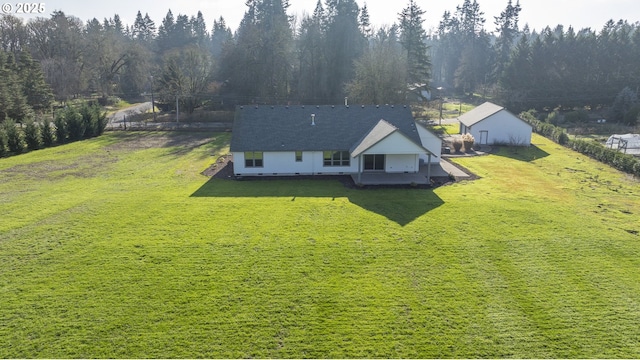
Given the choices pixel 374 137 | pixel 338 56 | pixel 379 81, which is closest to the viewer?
pixel 374 137

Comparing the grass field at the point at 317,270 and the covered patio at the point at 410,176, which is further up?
the covered patio at the point at 410,176

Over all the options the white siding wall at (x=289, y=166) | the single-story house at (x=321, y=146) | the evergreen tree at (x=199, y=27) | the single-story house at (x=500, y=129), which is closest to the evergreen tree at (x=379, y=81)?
the single-story house at (x=500, y=129)

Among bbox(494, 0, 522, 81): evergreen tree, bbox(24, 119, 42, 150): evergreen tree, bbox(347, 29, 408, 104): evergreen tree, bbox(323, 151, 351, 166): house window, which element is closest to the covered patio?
bbox(323, 151, 351, 166): house window

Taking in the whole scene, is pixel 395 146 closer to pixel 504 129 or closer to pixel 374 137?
pixel 374 137

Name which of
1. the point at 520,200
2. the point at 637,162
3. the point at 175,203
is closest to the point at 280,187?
the point at 175,203

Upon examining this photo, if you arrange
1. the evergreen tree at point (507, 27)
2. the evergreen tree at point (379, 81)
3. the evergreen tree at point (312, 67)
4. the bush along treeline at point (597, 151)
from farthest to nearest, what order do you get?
1. the evergreen tree at point (507, 27)
2. the evergreen tree at point (312, 67)
3. the evergreen tree at point (379, 81)
4. the bush along treeline at point (597, 151)

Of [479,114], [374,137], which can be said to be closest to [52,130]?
[374,137]

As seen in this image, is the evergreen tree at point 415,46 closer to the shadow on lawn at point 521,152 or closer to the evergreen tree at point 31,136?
the shadow on lawn at point 521,152
